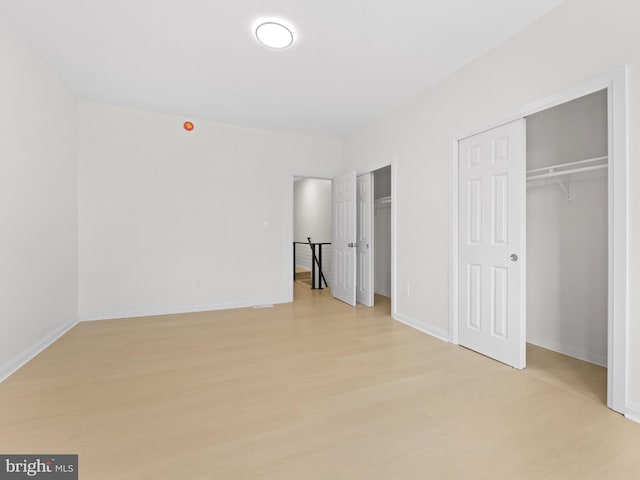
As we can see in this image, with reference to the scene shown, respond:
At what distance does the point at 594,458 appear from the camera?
1.40 m

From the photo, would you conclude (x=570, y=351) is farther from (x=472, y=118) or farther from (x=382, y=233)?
(x=382, y=233)

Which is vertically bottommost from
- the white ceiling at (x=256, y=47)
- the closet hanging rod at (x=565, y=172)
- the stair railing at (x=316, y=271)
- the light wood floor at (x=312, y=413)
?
the light wood floor at (x=312, y=413)

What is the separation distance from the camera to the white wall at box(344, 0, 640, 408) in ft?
5.60

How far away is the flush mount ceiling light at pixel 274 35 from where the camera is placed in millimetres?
2283

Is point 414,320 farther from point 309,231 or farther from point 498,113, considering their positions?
point 309,231

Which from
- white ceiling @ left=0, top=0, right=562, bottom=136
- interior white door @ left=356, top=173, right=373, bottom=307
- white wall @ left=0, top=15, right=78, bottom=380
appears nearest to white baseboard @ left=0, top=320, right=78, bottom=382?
white wall @ left=0, top=15, right=78, bottom=380

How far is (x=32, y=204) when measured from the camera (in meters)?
2.60

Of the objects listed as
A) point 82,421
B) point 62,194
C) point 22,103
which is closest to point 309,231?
point 62,194

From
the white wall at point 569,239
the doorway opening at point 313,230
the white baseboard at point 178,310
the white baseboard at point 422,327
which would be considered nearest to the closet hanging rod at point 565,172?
the white wall at point 569,239

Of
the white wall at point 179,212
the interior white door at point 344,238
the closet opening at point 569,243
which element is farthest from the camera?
the interior white door at point 344,238

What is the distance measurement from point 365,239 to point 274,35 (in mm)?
2885

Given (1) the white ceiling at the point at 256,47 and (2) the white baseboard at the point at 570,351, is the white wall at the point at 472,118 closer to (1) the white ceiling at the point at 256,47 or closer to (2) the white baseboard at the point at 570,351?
(1) the white ceiling at the point at 256,47

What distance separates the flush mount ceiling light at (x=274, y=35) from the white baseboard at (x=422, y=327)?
118 inches

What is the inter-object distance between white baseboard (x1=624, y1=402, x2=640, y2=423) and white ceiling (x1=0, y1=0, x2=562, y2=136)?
2554mm
